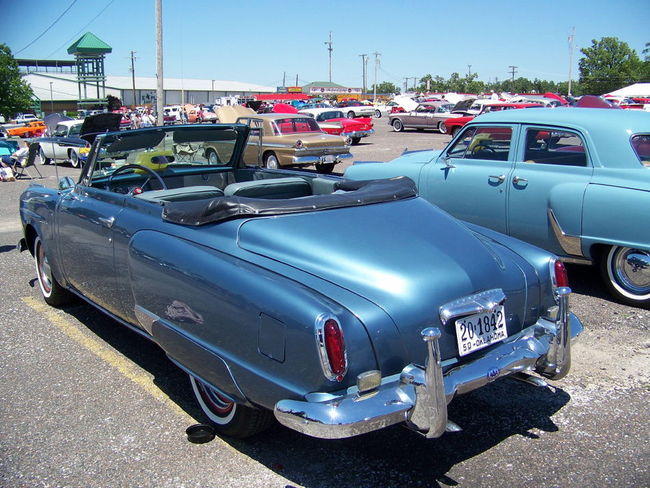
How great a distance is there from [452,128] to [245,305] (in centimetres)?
2671

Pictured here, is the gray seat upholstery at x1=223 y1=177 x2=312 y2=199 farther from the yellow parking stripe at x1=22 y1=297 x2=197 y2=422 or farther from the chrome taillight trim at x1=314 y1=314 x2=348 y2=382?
the chrome taillight trim at x1=314 y1=314 x2=348 y2=382

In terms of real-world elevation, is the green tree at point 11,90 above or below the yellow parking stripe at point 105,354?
above

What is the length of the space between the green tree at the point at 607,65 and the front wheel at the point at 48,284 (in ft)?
260

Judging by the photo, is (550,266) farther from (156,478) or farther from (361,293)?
(156,478)

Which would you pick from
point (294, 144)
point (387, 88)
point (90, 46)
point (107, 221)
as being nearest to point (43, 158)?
point (294, 144)

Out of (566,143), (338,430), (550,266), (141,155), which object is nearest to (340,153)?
(566,143)

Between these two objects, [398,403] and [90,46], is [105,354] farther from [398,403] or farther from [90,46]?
[90,46]

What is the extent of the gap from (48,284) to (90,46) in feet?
239

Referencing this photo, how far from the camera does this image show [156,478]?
288 cm

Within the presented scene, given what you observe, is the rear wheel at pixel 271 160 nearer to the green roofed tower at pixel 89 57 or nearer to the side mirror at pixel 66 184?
the side mirror at pixel 66 184

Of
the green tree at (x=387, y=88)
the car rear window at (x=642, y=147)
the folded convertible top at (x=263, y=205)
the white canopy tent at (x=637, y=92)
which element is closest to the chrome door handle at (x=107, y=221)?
the folded convertible top at (x=263, y=205)

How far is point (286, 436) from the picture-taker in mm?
3268

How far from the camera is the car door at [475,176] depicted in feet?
19.8

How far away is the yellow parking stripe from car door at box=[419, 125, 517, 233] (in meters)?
3.66
